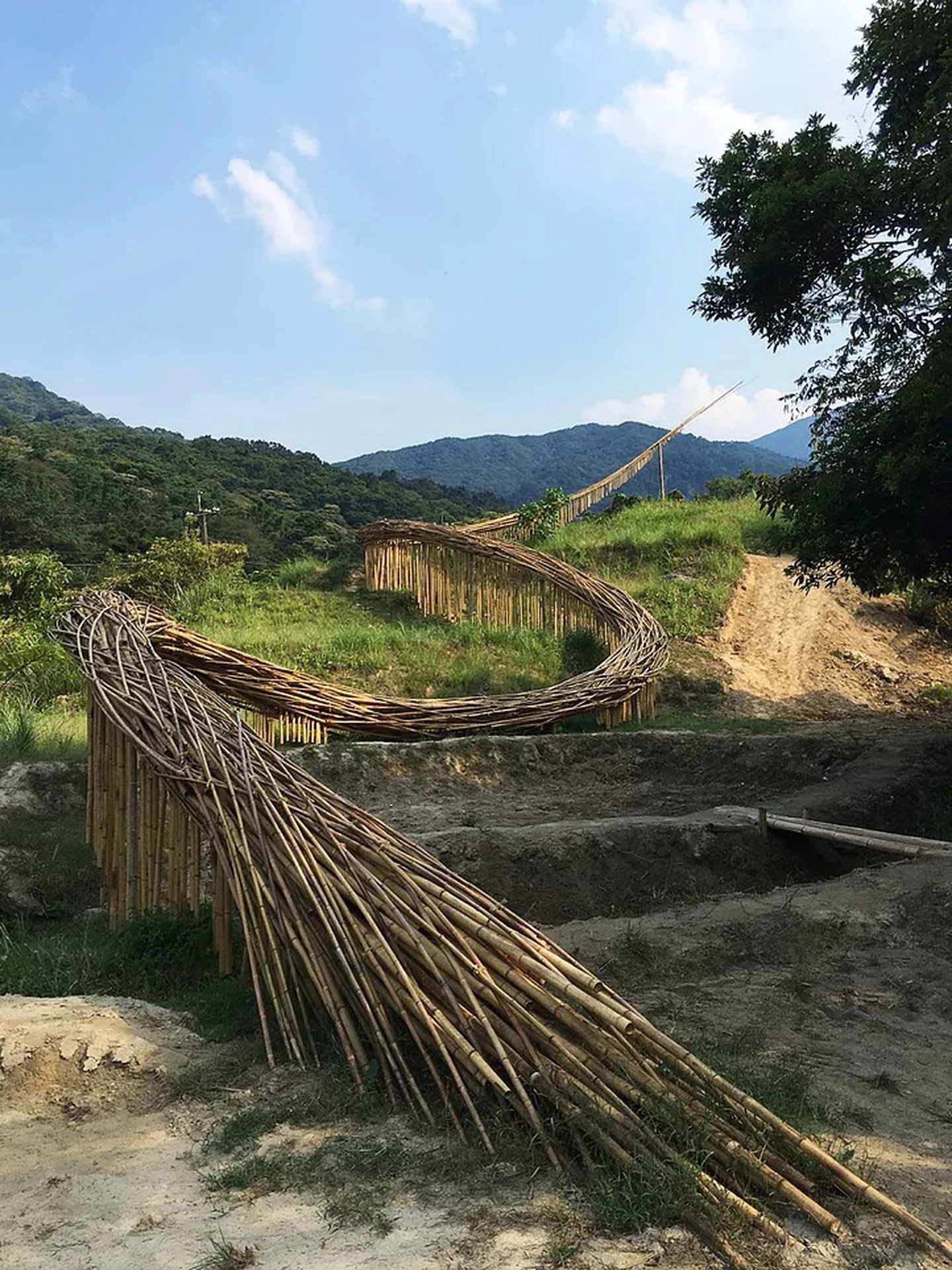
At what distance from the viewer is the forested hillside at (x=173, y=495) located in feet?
88.4

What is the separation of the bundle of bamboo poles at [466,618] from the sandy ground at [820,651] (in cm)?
185

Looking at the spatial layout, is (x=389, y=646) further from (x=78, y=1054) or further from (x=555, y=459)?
(x=555, y=459)

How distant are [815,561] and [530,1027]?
5.49 meters

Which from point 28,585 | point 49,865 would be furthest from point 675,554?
point 49,865

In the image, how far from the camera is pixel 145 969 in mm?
3998

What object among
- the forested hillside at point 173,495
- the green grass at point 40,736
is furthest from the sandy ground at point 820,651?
the forested hillside at point 173,495

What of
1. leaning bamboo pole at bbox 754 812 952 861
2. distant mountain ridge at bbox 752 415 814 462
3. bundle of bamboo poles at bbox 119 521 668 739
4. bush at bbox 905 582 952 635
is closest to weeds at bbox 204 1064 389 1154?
leaning bamboo pole at bbox 754 812 952 861

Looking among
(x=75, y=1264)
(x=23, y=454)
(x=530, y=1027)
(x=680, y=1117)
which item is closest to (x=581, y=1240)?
(x=680, y=1117)

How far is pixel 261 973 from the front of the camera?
334cm

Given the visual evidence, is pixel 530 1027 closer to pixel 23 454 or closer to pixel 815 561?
pixel 815 561

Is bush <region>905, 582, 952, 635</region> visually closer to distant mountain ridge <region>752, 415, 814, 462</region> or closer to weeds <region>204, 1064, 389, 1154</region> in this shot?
weeds <region>204, 1064, 389, 1154</region>

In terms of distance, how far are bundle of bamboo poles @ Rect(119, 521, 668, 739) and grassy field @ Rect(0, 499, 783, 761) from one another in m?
0.43

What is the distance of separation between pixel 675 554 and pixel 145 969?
13526 millimetres

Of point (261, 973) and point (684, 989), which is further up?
point (261, 973)
